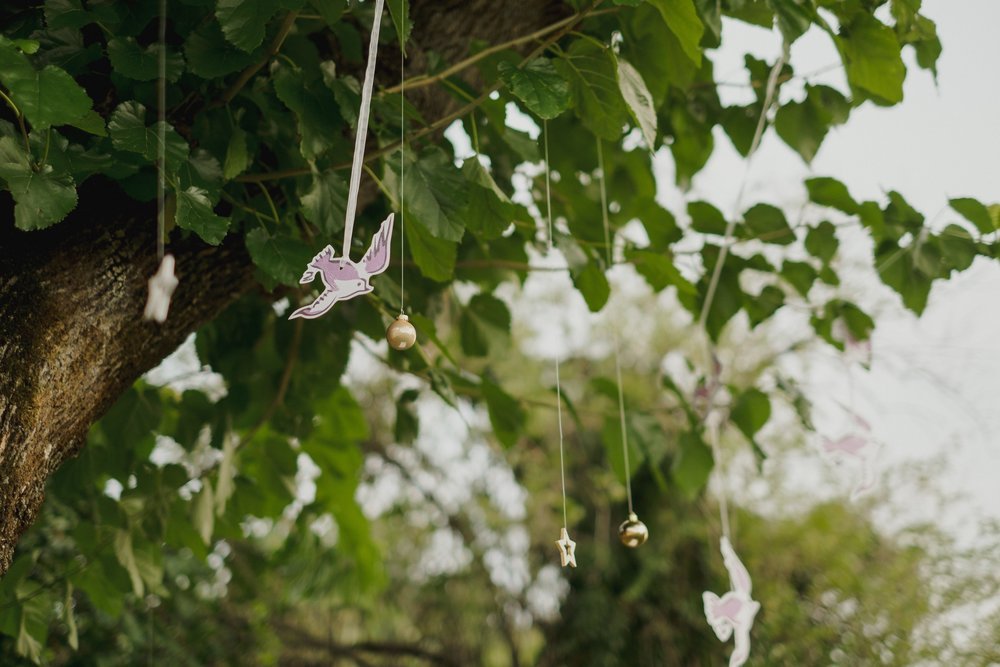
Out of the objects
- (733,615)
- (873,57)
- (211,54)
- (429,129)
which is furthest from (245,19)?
(733,615)

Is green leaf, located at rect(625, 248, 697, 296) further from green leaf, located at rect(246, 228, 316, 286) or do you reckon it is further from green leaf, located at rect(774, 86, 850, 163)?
green leaf, located at rect(246, 228, 316, 286)

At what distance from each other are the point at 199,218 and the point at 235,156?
0.09 m

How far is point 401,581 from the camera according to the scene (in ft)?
9.66

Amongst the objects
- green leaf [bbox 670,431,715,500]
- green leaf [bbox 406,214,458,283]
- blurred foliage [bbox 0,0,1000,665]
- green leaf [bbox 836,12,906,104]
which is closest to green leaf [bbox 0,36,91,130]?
blurred foliage [bbox 0,0,1000,665]

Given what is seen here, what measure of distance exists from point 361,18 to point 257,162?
0.21m

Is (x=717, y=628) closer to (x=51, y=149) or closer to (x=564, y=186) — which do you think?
(x=564, y=186)

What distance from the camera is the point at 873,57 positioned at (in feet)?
3.01

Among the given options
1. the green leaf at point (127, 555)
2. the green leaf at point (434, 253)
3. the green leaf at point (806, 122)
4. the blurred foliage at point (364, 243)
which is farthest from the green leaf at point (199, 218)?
the green leaf at point (806, 122)

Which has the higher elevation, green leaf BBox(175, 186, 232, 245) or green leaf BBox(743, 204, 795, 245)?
green leaf BBox(175, 186, 232, 245)

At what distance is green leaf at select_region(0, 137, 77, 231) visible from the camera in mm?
621

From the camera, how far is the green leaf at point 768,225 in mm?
1117

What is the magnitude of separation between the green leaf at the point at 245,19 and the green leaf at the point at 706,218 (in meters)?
0.63

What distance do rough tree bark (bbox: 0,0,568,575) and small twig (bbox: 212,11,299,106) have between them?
0.13m

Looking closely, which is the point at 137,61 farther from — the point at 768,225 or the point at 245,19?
the point at 768,225
